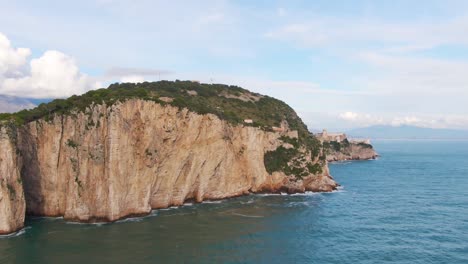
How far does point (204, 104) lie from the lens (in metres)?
98.2

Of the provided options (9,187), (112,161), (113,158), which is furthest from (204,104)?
(9,187)

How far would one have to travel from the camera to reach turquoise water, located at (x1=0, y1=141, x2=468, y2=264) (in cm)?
5200

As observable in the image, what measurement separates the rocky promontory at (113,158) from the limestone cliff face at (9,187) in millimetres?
133

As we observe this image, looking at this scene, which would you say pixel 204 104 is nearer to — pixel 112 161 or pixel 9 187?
pixel 112 161

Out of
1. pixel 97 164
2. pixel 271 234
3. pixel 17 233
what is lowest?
pixel 271 234

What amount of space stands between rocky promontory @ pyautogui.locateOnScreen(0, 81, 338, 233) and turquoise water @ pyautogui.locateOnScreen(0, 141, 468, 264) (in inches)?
145

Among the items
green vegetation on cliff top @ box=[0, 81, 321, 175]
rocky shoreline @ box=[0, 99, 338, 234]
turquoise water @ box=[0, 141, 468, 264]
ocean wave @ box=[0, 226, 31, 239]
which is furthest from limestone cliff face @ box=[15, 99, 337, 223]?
ocean wave @ box=[0, 226, 31, 239]

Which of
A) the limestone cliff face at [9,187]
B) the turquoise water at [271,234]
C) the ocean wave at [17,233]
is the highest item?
the limestone cliff face at [9,187]

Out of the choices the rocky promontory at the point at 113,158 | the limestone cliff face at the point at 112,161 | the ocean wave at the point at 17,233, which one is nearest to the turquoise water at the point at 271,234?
the ocean wave at the point at 17,233

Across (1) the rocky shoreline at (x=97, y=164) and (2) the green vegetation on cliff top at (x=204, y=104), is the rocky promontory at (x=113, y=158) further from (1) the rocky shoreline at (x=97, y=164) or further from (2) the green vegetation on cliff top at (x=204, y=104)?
(2) the green vegetation on cliff top at (x=204, y=104)

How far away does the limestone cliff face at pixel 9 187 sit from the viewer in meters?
57.7

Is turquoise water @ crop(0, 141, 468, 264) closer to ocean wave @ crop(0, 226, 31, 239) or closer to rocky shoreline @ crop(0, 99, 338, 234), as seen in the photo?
ocean wave @ crop(0, 226, 31, 239)

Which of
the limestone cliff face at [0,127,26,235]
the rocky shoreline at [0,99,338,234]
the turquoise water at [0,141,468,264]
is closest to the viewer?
the turquoise water at [0,141,468,264]

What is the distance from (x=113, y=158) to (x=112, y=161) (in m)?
0.55
